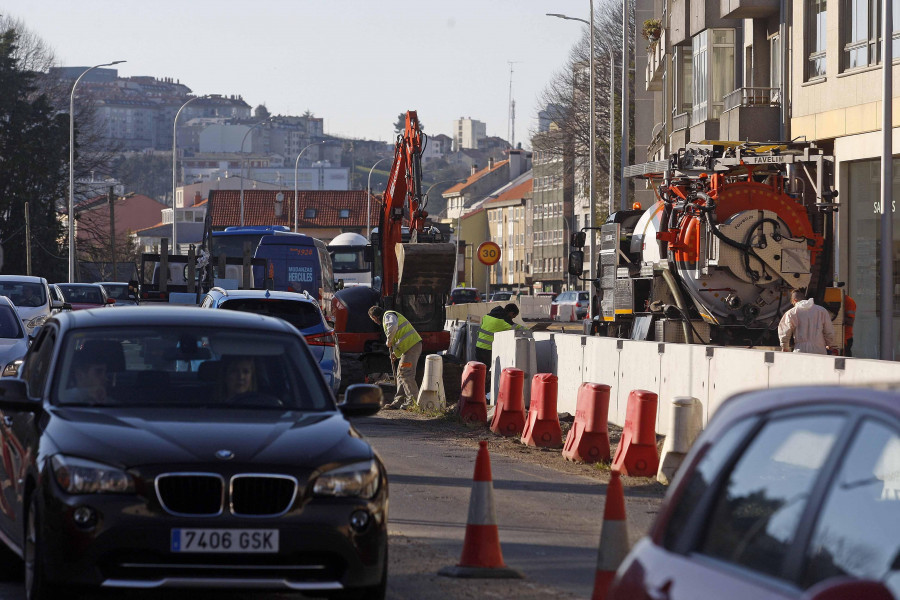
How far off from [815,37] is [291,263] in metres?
13.3

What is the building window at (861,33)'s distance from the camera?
28.3 metres

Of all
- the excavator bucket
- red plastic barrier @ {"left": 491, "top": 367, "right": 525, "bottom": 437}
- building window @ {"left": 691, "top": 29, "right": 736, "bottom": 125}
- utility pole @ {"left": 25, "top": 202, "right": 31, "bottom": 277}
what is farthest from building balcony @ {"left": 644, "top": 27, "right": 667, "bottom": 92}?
red plastic barrier @ {"left": 491, "top": 367, "right": 525, "bottom": 437}

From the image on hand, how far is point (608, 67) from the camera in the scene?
7062cm

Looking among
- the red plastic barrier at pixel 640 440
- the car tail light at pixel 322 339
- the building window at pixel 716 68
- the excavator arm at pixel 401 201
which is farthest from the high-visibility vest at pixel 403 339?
the building window at pixel 716 68

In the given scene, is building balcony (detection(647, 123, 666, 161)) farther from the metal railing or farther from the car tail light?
the car tail light

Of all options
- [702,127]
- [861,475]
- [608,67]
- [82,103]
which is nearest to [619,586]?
A: [861,475]

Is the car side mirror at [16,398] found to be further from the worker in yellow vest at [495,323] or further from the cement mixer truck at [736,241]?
the worker in yellow vest at [495,323]

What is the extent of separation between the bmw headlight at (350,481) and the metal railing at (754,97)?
27.5 metres

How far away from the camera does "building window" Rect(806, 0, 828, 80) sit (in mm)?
30984

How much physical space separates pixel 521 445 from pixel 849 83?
15.2 meters

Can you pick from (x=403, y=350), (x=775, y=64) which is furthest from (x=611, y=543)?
(x=775, y=64)

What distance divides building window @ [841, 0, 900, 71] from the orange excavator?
8.34 metres

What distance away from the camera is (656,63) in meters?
54.0

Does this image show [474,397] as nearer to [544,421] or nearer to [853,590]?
[544,421]
